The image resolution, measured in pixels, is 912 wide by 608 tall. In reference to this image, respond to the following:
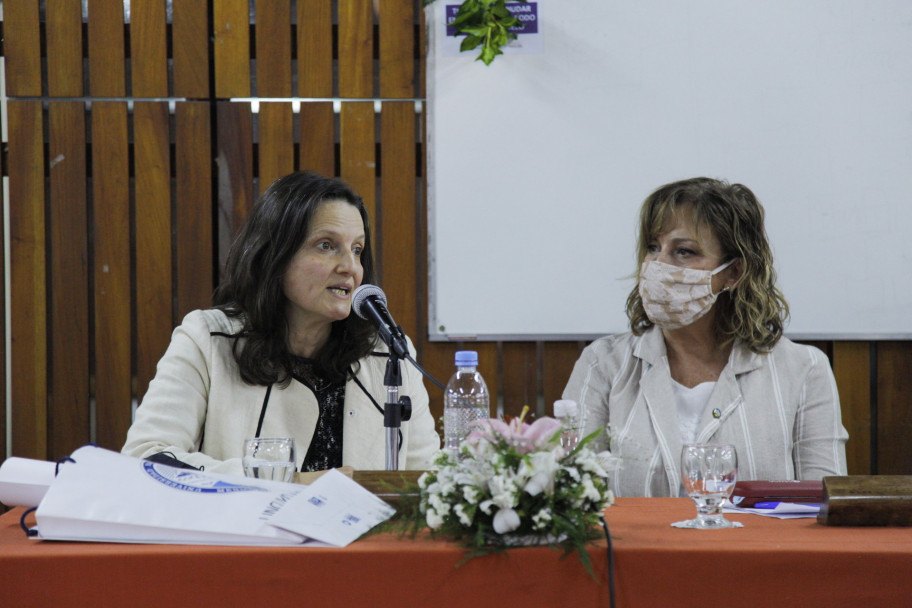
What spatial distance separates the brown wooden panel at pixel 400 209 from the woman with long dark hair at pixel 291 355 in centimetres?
76

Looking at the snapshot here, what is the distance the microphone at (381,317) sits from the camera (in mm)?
1685

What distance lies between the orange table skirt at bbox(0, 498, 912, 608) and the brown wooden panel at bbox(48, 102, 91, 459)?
2.14m

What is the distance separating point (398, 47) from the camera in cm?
324

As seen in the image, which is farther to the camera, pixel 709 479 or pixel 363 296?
pixel 363 296

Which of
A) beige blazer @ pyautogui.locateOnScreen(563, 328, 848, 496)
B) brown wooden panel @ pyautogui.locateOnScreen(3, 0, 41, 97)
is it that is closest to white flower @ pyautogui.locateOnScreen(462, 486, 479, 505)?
beige blazer @ pyautogui.locateOnScreen(563, 328, 848, 496)

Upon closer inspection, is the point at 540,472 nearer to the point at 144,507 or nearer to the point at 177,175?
the point at 144,507

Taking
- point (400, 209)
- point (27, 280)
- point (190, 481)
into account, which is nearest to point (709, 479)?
point (190, 481)

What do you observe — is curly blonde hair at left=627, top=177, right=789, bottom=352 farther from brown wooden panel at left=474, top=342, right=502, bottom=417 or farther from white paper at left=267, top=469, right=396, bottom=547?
white paper at left=267, top=469, right=396, bottom=547

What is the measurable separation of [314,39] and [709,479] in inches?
95.6

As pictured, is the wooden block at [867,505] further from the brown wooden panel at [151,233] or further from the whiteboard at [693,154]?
the brown wooden panel at [151,233]

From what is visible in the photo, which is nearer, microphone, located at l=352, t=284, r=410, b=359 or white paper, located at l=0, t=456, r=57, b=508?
white paper, located at l=0, t=456, r=57, b=508

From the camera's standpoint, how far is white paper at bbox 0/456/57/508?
4.49ft

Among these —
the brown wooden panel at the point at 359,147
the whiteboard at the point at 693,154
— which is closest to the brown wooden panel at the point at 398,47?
the brown wooden panel at the point at 359,147

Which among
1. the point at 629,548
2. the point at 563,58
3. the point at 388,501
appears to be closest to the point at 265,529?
the point at 388,501
